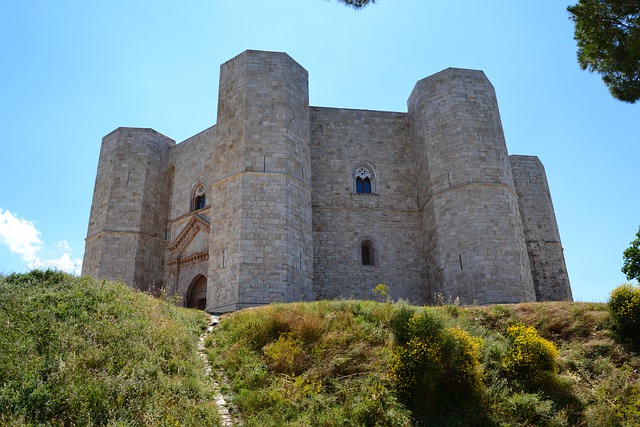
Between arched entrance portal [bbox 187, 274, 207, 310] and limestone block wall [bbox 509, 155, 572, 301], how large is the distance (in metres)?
12.7

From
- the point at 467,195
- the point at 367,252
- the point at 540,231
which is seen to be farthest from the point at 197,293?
the point at 540,231

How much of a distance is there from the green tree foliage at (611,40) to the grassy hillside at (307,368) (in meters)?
4.79

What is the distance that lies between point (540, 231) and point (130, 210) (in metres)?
16.6

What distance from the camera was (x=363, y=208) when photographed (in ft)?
60.5

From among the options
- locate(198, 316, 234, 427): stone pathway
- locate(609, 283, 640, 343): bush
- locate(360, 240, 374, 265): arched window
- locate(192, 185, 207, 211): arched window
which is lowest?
locate(198, 316, 234, 427): stone pathway

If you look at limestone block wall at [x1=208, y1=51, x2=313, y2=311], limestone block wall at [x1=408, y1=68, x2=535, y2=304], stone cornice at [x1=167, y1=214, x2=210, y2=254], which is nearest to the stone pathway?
limestone block wall at [x1=208, y1=51, x2=313, y2=311]

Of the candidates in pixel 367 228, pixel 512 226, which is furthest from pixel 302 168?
pixel 512 226

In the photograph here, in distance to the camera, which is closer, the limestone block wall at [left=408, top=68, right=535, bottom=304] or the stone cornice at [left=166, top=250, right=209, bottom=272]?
the limestone block wall at [left=408, top=68, right=535, bottom=304]

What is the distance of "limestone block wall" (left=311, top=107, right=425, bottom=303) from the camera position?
17.5 meters

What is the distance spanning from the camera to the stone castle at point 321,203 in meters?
15.5

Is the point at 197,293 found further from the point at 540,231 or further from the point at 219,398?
the point at 540,231

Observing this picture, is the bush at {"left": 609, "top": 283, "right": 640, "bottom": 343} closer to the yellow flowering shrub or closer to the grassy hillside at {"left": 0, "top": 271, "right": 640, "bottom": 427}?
the grassy hillside at {"left": 0, "top": 271, "right": 640, "bottom": 427}

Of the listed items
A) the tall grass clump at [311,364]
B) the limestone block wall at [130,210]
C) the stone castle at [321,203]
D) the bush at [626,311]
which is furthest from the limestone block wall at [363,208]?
the bush at [626,311]

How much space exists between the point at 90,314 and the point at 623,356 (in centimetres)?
956
